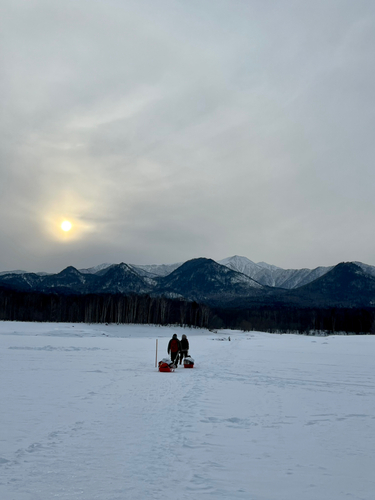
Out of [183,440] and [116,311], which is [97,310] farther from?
[183,440]

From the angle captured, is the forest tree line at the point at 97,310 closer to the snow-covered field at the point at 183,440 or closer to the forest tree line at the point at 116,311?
the forest tree line at the point at 116,311

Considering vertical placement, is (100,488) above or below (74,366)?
above

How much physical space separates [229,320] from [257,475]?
179m

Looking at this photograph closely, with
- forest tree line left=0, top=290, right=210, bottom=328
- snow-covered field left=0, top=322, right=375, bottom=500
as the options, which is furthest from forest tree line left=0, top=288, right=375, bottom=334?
snow-covered field left=0, top=322, right=375, bottom=500

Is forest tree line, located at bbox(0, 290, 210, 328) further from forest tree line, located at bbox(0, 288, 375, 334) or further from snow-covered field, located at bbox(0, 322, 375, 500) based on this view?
snow-covered field, located at bbox(0, 322, 375, 500)

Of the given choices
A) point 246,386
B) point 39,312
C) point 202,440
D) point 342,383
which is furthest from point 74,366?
point 39,312

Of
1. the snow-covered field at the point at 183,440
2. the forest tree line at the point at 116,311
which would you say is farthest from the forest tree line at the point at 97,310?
the snow-covered field at the point at 183,440

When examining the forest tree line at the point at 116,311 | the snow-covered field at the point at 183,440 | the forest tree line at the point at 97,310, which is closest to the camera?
the snow-covered field at the point at 183,440

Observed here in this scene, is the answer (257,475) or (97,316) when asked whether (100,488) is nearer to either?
(257,475)

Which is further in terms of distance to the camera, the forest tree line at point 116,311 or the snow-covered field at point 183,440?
the forest tree line at point 116,311

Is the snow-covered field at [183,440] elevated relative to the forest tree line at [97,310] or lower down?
elevated

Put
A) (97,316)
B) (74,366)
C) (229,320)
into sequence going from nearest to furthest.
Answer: (74,366) < (97,316) < (229,320)

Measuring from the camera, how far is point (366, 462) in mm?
6695

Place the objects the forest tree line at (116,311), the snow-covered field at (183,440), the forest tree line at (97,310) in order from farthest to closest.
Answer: the forest tree line at (116,311) → the forest tree line at (97,310) → the snow-covered field at (183,440)
